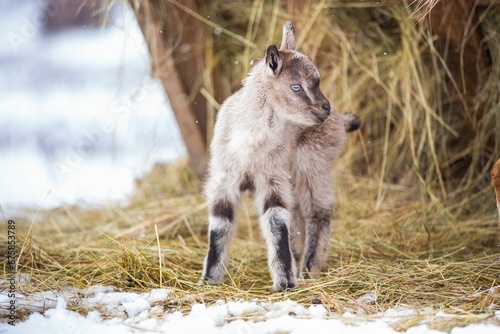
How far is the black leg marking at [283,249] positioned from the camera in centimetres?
375

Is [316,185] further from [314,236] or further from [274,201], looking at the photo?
[274,201]

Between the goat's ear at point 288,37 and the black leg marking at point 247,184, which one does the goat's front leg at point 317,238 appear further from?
the goat's ear at point 288,37

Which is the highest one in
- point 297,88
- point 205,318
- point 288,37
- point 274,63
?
point 288,37

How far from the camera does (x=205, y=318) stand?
10.5 feet

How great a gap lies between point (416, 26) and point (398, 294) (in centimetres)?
224

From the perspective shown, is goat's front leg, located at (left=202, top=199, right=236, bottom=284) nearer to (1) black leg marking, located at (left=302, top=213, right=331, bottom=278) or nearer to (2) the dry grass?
(2) the dry grass

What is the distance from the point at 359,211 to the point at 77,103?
3.65 meters

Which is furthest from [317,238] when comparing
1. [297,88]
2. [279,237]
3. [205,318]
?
[205,318]

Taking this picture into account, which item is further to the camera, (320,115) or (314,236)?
(314,236)

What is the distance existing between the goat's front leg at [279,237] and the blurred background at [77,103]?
1.70 meters

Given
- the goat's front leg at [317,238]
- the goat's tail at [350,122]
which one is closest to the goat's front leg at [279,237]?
the goat's front leg at [317,238]

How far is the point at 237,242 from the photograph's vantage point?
16.7ft

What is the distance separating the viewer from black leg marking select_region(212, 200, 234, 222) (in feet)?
13.1

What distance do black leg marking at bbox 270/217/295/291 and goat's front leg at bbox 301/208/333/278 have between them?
1.35 ft
